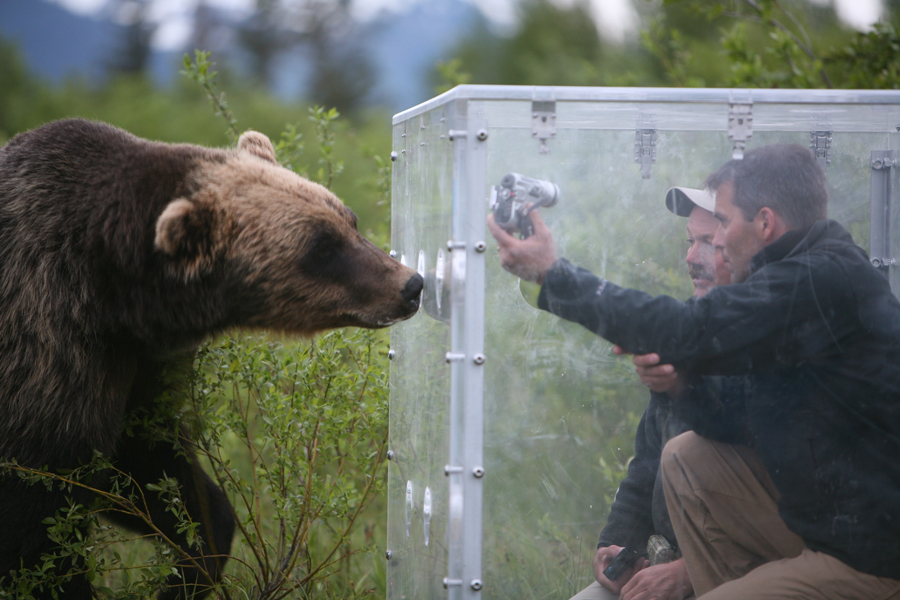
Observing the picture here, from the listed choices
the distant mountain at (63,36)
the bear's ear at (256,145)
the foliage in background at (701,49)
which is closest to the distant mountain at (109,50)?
the distant mountain at (63,36)

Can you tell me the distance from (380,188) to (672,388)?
2.42m

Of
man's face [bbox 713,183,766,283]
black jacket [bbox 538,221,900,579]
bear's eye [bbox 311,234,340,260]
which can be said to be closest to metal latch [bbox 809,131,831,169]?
black jacket [bbox 538,221,900,579]

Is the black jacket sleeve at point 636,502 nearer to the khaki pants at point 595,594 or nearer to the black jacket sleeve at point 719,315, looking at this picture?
the khaki pants at point 595,594

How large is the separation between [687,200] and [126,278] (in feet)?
6.38

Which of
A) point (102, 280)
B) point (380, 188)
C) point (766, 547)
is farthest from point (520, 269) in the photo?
point (380, 188)

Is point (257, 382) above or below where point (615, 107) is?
below

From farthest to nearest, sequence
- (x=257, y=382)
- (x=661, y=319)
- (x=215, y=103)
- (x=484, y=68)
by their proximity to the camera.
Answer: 1. (x=484, y=68)
2. (x=215, y=103)
3. (x=257, y=382)
4. (x=661, y=319)

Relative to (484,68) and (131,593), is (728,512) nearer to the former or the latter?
(131,593)

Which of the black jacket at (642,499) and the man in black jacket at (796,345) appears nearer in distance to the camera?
the man in black jacket at (796,345)

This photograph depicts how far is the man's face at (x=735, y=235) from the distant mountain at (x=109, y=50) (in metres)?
17.2

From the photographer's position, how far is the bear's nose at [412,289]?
108 inches

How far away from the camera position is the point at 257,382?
3166 mm

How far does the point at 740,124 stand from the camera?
7.84 ft

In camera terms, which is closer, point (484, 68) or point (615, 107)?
point (615, 107)
